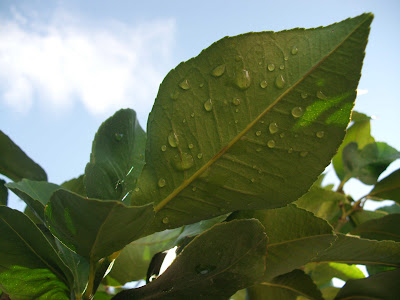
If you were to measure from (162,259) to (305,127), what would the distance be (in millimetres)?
336

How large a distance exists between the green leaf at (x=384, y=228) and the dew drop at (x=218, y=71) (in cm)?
68

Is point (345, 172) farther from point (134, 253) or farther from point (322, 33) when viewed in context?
point (322, 33)

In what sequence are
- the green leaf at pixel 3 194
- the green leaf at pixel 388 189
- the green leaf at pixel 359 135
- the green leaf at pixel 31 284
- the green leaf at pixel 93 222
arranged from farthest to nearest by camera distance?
the green leaf at pixel 359 135 → the green leaf at pixel 388 189 → the green leaf at pixel 3 194 → the green leaf at pixel 31 284 → the green leaf at pixel 93 222

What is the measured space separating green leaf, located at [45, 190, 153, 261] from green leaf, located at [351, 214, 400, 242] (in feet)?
2.31

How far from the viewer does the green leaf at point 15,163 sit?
90 cm

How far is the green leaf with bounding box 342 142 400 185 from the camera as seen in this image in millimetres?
1246

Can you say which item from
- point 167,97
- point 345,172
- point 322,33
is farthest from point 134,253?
point 345,172

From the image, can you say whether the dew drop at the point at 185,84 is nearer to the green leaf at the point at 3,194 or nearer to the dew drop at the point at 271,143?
the dew drop at the point at 271,143

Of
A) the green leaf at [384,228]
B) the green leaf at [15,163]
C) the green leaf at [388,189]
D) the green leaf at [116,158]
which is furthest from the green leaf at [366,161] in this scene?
the green leaf at [15,163]

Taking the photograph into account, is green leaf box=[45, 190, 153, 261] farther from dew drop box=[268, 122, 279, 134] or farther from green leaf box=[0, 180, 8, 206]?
green leaf box=[0, 180, 8, 206]

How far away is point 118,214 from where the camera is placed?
0.45 metres

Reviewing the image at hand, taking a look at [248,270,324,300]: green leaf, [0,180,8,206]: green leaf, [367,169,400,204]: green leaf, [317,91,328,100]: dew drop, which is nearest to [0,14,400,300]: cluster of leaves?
[317,91,328,100]: dew drop

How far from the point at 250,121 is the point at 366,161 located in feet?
3.00

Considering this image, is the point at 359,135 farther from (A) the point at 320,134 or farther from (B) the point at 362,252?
(A) the point at 320,134
